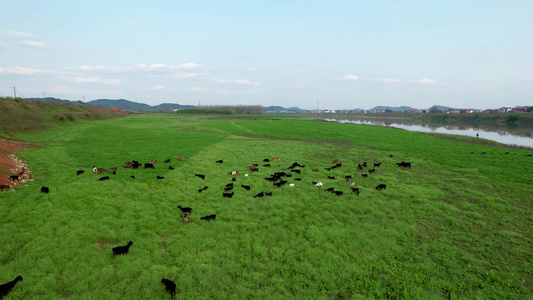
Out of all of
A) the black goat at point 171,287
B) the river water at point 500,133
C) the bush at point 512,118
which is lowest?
the black goat at point 171,287

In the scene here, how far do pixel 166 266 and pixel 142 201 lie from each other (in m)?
5.91

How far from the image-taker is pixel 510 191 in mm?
14531

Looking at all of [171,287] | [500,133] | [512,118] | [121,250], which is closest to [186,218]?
[121,250]

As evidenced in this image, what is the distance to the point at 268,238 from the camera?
8992mm

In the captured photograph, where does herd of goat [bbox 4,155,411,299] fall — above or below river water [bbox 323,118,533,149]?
below

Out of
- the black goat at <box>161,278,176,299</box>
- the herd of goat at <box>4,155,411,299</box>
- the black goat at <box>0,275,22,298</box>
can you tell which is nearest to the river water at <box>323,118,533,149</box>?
the herd of goat at <box>4,155,411,299</box>

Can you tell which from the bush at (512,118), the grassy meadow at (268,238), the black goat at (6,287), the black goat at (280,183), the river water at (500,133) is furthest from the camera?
the bush at (512,118)

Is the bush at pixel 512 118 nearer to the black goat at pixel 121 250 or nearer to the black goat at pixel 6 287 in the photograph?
the black goat at pixel 121 250

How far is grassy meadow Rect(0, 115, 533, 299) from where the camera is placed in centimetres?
660

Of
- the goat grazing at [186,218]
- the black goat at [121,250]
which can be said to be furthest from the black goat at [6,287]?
the goat grazing at [186,218]

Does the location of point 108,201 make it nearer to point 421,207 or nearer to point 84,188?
point 84,188

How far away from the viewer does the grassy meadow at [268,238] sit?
6.60 m

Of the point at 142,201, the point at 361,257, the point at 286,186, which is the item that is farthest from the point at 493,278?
the point at 142,201

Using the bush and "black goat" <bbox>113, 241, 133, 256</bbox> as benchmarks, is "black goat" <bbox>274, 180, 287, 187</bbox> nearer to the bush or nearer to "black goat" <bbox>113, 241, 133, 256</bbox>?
"black goat" <bbox>113, 241, 133, 256</bbox>
